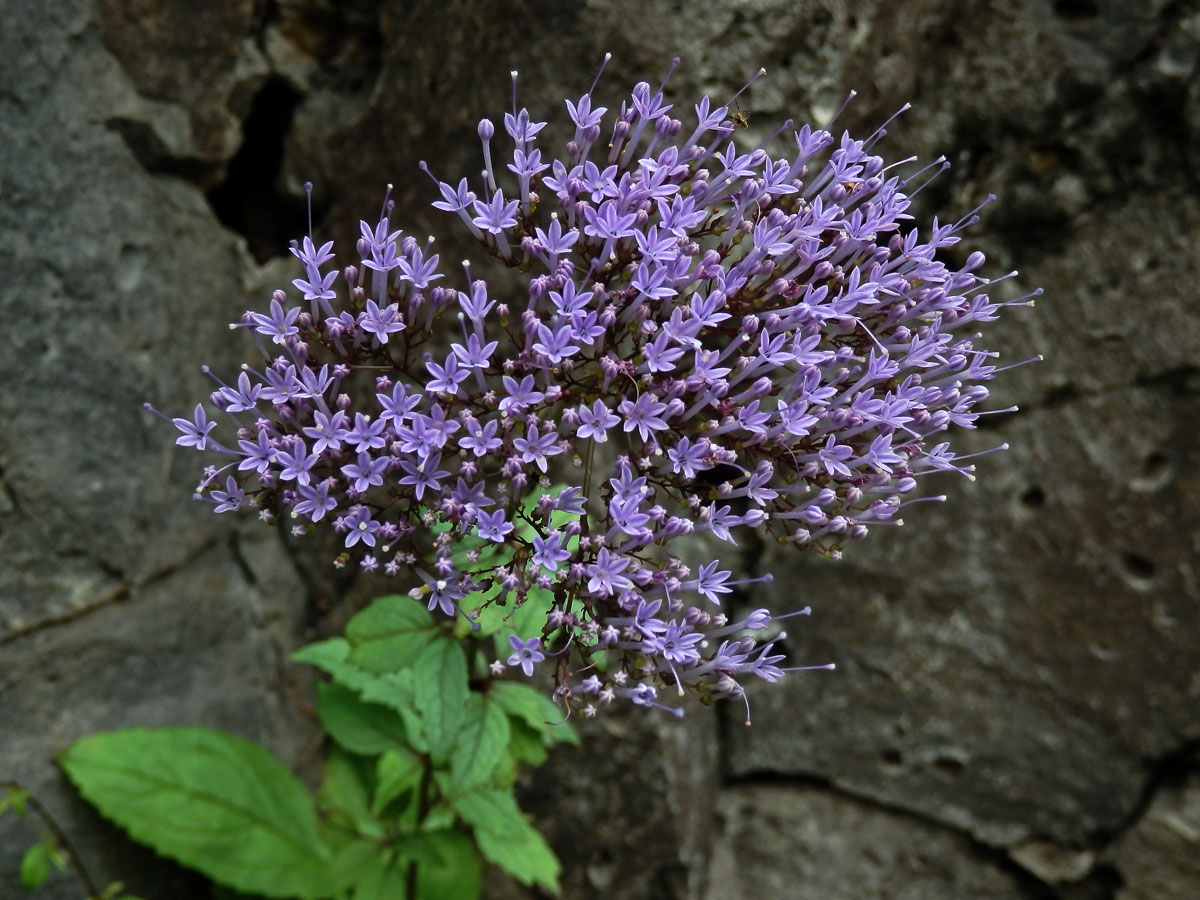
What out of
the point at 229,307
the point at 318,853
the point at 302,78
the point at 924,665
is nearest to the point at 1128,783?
the point at 924,665

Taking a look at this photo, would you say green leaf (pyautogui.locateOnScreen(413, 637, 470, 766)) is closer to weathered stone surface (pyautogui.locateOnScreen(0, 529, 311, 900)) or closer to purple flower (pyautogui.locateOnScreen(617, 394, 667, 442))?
purple flower (pyautogui.locateOnScreen(617, 394, 667, 442))

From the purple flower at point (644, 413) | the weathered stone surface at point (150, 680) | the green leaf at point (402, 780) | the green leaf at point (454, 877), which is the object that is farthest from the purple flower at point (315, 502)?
the weathered stone surface at point (150, 680)

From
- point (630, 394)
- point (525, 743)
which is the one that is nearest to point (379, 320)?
point (630, 394)

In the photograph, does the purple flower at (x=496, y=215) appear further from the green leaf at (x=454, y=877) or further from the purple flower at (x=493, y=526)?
the green leaf at (x=454, y=877)

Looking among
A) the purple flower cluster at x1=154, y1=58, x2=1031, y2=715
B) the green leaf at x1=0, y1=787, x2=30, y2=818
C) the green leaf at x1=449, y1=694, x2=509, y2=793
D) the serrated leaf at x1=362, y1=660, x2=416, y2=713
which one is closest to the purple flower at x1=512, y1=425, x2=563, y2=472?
the purple flower cluster at x1=154, y1=58, x2=1031, y2=715

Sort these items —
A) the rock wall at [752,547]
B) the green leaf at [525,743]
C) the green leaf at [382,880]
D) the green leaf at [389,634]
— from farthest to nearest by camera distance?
the rock wall at [752,547] → the green leaf at [382,880] → the green leaf at [525,743] → the green leaf at [389,634]

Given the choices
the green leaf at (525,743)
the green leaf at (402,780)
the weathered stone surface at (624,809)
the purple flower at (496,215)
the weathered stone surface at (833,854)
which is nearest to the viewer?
the purple flower at (496,215)
